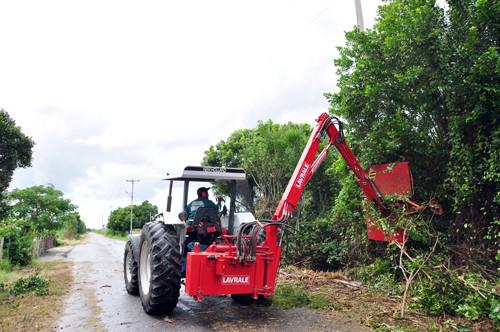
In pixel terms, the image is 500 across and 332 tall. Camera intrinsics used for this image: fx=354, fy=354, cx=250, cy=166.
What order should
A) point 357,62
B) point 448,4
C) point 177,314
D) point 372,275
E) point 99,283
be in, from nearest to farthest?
point 177,314
point 448,4
point 372,275
point 357,62
point 99,283

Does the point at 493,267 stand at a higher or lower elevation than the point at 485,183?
lower

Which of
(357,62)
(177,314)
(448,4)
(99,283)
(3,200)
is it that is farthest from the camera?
(3,200)

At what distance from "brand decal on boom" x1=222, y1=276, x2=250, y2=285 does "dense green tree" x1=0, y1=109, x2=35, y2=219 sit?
38.5 feet

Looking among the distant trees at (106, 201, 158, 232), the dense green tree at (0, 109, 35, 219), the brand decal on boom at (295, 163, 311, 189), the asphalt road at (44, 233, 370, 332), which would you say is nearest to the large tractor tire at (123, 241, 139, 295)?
the asphalt road at (44, 233, 370, 332)

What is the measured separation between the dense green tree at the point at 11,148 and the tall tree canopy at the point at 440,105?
42.1 ft

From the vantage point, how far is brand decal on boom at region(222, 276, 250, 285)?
207 inches

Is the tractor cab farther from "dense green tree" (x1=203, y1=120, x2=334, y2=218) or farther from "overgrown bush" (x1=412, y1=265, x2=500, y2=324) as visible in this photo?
"dense green tree" (x1=203, y1=120, x2=334, y2=218)

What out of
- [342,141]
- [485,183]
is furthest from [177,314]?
[485,183]

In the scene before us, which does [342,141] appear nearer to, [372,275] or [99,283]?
[372,275]

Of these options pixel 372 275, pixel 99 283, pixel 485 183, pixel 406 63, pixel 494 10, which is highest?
pixel 494 10

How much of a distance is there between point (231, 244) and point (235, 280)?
111 centimetres

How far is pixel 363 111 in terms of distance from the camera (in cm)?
855

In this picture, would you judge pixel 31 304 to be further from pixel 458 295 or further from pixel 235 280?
pixel 458 295

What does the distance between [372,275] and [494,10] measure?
595 cm
